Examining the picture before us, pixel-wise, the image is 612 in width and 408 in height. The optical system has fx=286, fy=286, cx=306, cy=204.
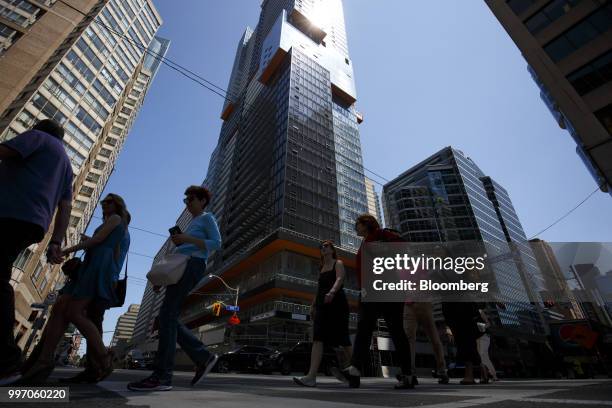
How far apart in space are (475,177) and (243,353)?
7915 centimetres

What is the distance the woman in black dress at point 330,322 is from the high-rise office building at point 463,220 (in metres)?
53.4

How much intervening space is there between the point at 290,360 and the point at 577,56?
24093 mm

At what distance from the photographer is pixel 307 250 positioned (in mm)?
32344

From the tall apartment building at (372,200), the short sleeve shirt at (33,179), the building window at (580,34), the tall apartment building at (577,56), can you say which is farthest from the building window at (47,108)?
the tall apartment building at (372,200)

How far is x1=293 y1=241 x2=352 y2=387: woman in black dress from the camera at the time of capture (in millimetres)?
3215

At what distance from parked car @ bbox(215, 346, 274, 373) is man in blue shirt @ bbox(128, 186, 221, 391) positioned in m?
10.4

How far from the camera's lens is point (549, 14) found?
1891 cm

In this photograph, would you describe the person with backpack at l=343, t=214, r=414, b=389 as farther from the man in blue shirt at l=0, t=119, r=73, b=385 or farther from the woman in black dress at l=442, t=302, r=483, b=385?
the man in blue shirt at l=0, t=119, r=73, b=385

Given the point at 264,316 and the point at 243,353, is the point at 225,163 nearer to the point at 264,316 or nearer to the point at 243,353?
the point at 264,316

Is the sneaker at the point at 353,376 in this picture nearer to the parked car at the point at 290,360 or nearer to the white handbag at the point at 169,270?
the white handbag at the point at 169,270

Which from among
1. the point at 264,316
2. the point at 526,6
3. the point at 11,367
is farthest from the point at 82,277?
the point at 526,6

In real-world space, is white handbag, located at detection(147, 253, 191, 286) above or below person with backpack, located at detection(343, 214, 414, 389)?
above

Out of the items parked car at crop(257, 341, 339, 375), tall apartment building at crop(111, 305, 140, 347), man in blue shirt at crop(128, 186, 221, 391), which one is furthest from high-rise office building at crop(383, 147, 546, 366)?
tall apartment building at crop(111, 305, 140, 347)

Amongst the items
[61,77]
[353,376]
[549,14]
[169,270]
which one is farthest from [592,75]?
[61,77]
